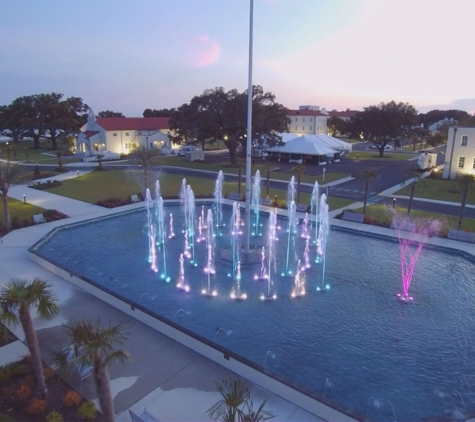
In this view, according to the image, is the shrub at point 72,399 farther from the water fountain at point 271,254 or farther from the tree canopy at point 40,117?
the tree canopy at point 40,117

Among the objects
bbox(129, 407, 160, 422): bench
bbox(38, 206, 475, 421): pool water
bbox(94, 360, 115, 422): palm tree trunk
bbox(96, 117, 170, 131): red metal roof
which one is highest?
bbox(96, 117, 170, 131): red metal roof

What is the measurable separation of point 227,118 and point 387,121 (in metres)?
30.6

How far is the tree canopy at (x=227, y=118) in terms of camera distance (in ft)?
160

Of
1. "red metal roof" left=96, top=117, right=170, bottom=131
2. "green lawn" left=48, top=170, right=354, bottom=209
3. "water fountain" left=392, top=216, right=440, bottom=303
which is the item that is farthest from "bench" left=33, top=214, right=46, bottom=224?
"red metal roof" left=96, top=117, right=170, bottom=131

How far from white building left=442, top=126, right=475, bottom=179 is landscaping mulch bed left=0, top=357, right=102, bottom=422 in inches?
1660

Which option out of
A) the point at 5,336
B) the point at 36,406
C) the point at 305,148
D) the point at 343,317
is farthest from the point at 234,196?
the point at 305,148

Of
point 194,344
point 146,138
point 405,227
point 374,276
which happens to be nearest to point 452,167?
point 405,227

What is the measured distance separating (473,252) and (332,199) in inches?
507

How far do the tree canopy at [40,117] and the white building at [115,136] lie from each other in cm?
906

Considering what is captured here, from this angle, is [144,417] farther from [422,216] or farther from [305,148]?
[305,148]

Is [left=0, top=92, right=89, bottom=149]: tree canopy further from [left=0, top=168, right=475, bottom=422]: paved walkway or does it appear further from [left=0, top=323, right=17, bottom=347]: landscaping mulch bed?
[left=0, top=323, right=17, bottom=347]: landscaping mulch bed

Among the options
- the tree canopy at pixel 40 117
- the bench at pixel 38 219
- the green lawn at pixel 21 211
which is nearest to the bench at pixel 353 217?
the bench at pixel 38 219

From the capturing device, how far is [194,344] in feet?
34.4

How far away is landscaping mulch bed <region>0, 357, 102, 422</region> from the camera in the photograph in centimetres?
812
